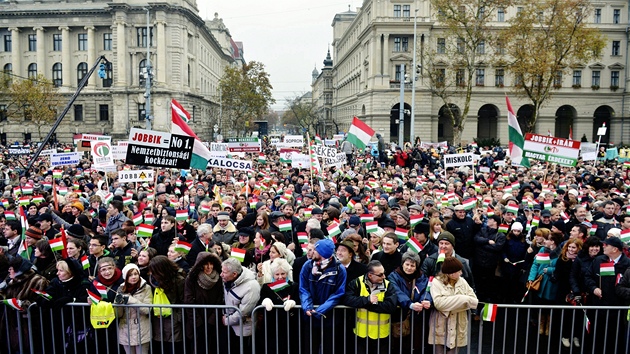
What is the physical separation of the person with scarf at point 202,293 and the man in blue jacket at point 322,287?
1050 millimetres

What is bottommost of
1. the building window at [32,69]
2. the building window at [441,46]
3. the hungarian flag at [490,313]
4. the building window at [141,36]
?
the hungarian flag at [490,313]

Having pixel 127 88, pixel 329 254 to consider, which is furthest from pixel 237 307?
pixel 127 88

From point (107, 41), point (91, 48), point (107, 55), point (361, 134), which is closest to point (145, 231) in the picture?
point (361, 134)

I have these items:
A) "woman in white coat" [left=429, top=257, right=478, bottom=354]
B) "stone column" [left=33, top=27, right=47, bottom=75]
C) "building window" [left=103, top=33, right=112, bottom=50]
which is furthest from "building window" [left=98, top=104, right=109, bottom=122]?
"woman in white coat" [left=429, top=257, right=478, bottom=354]

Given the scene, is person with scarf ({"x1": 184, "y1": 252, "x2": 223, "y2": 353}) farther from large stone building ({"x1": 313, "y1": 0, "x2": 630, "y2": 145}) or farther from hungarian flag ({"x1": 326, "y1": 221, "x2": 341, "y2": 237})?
large stone building ({"x1": 313, "y1": 0, "x2": 630, "y2": 145})

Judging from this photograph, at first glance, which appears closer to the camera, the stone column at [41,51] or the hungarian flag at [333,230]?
the hungarian flag at [333,230]

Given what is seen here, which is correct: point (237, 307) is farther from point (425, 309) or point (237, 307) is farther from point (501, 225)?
point (501, 225)

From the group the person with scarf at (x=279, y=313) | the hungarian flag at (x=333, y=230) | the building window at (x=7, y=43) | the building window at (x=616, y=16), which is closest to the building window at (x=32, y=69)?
the building window at (x=7, y=43)

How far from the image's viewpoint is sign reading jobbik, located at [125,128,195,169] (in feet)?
36.0

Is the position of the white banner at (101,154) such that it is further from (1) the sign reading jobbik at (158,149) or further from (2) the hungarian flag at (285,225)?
(2) the hungarian flag at (285,225)

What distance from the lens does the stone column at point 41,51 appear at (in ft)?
215

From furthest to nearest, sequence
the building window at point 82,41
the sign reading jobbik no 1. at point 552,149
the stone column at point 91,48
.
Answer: the building window at point 82,41, the stone column at point 91,48, the sign reading jobbik no 1. at point 552,149

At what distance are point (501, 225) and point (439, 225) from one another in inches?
58.6

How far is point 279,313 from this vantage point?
635 centimetres
